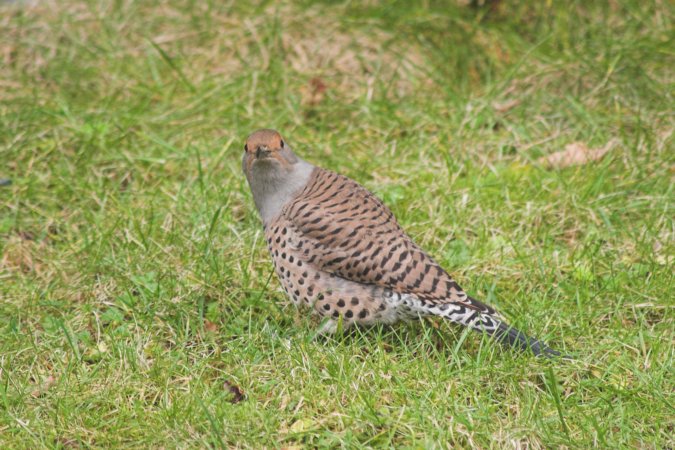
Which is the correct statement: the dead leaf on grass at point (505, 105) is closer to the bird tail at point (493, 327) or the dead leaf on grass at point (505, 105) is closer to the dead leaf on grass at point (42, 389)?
the bird tail at point (493, 327)

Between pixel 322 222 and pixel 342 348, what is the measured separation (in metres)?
0.68

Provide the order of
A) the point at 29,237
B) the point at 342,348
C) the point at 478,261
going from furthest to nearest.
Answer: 1. the point at 29,237
2. the point at 478,261
3. the point at 342,348

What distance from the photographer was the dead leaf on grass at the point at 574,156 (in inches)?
245

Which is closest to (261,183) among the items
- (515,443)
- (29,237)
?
(29,237)

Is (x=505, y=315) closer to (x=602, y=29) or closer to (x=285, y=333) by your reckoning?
(x=285, y=333)

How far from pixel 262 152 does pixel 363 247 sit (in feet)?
2.84

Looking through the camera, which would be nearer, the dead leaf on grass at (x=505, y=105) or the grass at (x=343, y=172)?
the grass at (x=343, y=172)

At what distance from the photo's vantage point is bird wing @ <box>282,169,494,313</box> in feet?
14.8

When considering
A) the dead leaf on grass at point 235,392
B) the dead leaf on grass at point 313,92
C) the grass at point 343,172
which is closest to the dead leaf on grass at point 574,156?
→ the grass at point 343,172

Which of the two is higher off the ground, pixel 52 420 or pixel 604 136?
pixel 604 136

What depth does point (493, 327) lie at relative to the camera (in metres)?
4.34

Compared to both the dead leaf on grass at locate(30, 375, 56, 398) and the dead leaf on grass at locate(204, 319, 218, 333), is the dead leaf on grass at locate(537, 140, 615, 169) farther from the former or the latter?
the dead leaf on grass at locate(30, 375, 56, 398)

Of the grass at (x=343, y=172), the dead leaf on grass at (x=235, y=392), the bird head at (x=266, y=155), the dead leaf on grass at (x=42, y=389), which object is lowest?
the dead leaf on grass at (x=42, y=389)

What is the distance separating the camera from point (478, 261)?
529 centimetres
